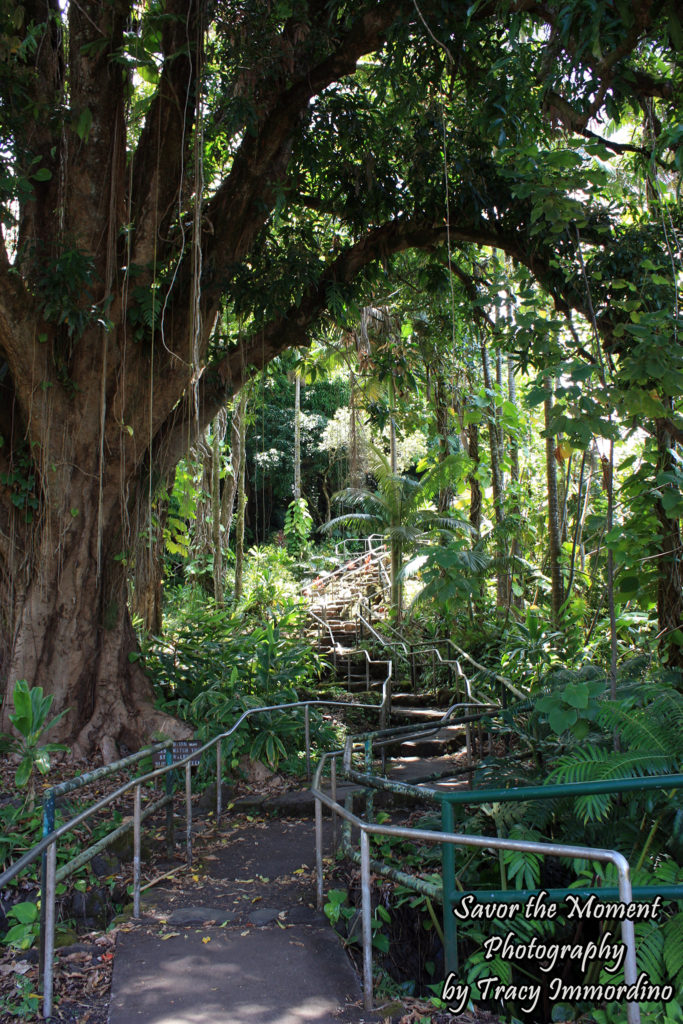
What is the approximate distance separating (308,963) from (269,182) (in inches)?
224

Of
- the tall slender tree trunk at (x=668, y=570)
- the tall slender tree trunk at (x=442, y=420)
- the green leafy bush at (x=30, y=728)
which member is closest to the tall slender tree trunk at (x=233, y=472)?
the tall slender tree trunk at (x=442, y=420)

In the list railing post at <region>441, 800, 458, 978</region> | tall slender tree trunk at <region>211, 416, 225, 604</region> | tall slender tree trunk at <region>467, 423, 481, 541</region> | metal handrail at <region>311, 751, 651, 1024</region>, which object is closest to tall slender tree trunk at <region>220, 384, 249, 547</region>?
tall slender tree trunk at <region>211, 416, 225, 604</region>

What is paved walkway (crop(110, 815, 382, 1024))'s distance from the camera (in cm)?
270

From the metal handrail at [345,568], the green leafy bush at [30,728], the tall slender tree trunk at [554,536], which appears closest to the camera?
the green leafy bush at [30,728]

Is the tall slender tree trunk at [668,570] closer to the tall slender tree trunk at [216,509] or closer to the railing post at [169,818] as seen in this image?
the railing post at [169,818]

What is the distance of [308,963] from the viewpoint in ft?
10.2

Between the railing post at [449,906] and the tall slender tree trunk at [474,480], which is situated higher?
the tall slender tree trunk at [474,480]

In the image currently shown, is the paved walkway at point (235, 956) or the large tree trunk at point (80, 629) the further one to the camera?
the large tree trunk at point (80, 629)

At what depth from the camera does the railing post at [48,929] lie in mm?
2799

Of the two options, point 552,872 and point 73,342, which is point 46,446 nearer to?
point 73,342

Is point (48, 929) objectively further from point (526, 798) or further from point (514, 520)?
point (514, 520)

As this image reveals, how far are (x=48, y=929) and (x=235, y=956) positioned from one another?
782mm

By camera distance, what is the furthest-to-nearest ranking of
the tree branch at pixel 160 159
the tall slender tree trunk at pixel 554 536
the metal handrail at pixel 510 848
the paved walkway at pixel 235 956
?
1. the tall slender tree trunk at pixel 554 536
2. the tree branch at pixel 160 159
3. the paved walkway at pixel 235 956
4. the metal handrail at pixel 510 848

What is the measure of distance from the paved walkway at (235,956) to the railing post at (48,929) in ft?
0.80
